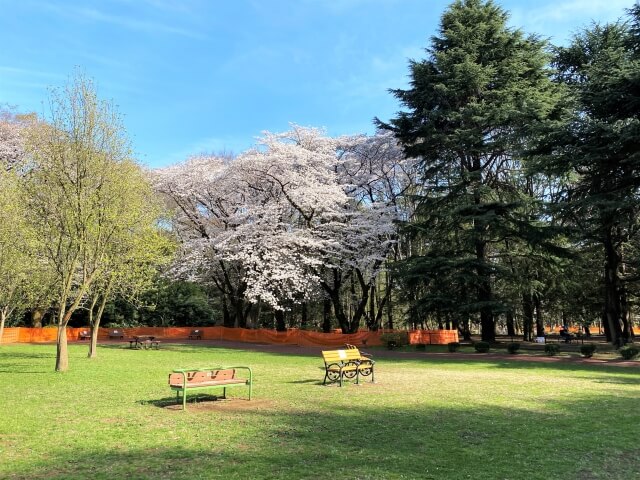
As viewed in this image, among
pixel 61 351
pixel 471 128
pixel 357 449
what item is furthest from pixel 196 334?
pixel 357 449

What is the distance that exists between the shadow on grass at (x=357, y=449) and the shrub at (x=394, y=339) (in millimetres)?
19776

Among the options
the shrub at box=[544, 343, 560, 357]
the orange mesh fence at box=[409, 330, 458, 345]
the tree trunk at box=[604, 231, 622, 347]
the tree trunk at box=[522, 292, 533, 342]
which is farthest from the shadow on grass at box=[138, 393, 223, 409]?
the tree trunk at box=[522, 292, 533, 342]

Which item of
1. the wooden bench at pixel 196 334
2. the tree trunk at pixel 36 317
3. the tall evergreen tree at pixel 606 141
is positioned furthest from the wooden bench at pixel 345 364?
the tree trunk at pixel 36 317

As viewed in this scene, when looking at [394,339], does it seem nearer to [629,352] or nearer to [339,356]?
[629,352]

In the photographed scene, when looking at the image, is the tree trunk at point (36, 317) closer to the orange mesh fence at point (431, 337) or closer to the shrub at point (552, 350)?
the orange mesh fence at point (431, 337)

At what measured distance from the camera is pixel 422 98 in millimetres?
29672

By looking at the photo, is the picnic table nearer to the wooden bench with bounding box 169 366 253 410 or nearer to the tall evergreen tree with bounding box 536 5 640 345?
the wooden bench with bounding box 169 366 253 410

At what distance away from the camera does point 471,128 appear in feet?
91.6

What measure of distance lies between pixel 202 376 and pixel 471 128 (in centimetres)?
2281

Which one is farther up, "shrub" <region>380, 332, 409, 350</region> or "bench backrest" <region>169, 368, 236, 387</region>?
"bench backrest" <region>169, 368, 236, 387</region>

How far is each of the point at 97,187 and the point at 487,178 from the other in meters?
23.0

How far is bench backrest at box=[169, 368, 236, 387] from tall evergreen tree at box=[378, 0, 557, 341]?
18.1 metres

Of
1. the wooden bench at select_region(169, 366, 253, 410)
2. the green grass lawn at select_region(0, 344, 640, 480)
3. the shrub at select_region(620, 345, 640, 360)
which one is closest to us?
the green grass lawn at select_region(0, 344, 640, 480)

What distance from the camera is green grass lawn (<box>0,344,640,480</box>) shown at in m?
5.82
